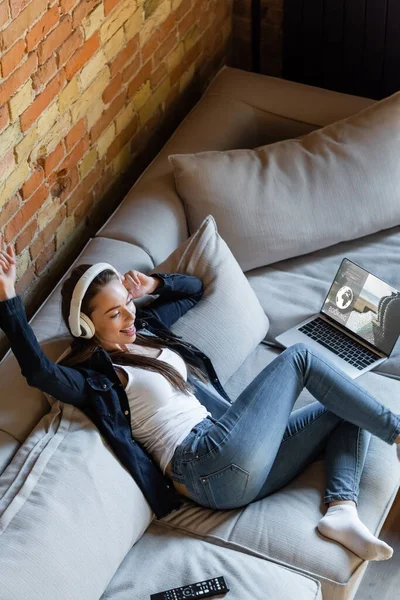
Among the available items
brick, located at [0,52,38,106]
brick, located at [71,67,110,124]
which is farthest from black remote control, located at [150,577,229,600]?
brick, located at [71,67,110,124]

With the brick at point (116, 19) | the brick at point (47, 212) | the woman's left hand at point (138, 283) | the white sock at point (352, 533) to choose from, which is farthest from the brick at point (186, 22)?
the white sock at point (352, 533)

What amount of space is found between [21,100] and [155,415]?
87 centimetres

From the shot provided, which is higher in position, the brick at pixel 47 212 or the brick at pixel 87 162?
the brick at pixel 87 162

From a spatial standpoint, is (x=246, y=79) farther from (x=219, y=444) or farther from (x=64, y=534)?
(x=64, y=534)

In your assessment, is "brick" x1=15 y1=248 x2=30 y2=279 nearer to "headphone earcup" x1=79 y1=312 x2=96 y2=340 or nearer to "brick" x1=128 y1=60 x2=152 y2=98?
"headphone earcup" x1=79 y1=312 x2=96 y2=340

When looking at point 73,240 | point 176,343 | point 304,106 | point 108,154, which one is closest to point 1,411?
point 176,343

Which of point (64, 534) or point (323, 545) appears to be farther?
point (323, 545)

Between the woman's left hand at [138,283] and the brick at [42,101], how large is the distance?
1.55 ft

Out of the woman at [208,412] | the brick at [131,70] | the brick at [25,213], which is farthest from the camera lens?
the brick at [131,70]

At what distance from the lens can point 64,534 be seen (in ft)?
6.18

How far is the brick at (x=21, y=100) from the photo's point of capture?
86.1 inches

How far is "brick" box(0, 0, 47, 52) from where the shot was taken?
208 cm

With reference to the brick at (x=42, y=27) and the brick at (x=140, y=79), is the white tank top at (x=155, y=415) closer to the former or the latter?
the brick at (x=42, y=27)

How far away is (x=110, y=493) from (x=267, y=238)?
1.05 m
